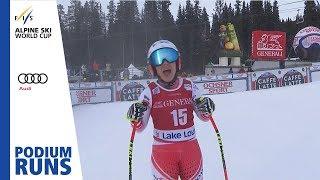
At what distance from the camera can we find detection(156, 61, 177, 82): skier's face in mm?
3979

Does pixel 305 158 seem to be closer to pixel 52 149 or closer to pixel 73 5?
pixel 52 149

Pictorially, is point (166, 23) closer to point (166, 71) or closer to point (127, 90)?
point (127, 90)

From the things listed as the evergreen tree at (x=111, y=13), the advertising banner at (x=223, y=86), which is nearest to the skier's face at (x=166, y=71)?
the evergreen tree at (x=111, y=13)

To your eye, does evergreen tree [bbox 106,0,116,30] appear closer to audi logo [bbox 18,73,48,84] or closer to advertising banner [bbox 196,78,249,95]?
advertising banner [bbox 196,78,249,95]

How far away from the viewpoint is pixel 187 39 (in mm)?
13812

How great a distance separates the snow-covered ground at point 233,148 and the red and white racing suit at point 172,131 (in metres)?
0.33

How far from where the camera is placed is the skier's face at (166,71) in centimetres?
398

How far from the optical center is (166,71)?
398 centimetres

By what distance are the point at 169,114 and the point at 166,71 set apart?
0.39 metres

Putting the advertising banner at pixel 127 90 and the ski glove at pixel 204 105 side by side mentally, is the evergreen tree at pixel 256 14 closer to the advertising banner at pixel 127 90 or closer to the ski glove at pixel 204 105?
the advertising banner at pixel 127 90

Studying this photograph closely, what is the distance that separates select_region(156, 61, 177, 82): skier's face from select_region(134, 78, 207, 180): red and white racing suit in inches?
3.9

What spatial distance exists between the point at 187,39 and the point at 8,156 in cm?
982

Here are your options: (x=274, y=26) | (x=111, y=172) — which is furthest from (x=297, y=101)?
(x=274, y=26)

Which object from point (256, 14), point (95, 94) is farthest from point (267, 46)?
point (256, 14)
